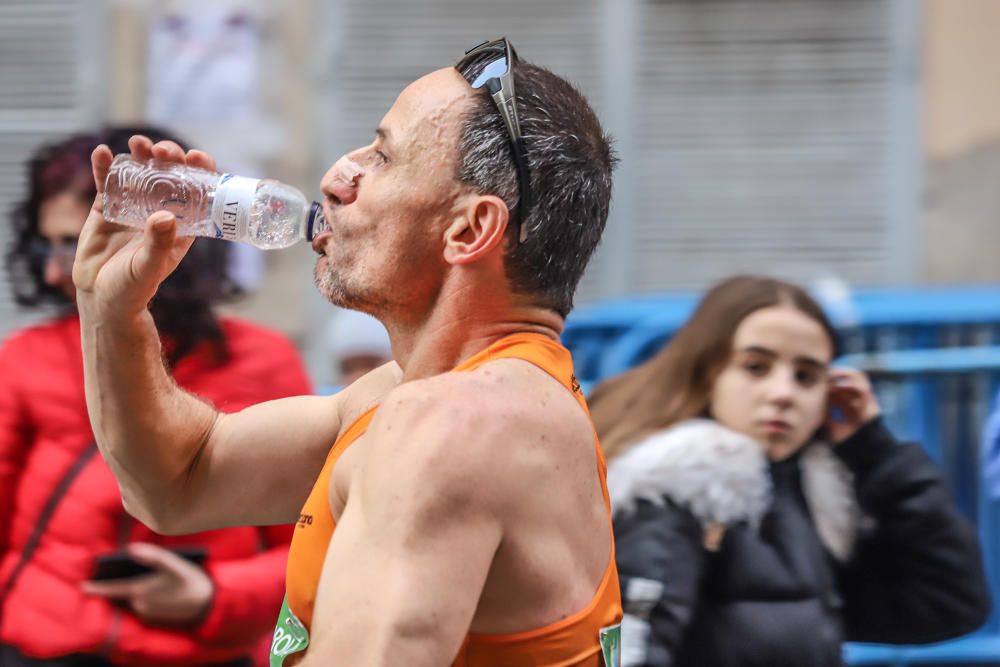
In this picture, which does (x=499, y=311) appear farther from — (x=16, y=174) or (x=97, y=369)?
A: (x=16, y=174)

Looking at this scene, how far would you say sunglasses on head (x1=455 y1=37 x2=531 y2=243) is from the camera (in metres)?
2.18

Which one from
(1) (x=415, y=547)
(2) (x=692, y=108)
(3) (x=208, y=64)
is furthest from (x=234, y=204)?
(2) (x=692, y=108)

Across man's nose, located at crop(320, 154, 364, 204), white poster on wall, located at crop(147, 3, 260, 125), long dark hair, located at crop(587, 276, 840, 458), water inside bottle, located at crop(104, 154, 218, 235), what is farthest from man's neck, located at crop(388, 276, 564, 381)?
white poster on wall, located at crop(147, 3, 260, 125)

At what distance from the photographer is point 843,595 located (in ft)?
12.4

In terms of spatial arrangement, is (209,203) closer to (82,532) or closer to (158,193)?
(158,193)

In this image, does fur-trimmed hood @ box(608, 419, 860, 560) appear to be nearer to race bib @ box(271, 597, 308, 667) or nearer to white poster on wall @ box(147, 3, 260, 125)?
race bib @ box(271, 597, 308, 667)

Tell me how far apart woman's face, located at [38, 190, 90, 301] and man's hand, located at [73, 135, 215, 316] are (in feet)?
3.61

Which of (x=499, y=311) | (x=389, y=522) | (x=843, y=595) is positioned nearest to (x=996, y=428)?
(x=843, y=595)

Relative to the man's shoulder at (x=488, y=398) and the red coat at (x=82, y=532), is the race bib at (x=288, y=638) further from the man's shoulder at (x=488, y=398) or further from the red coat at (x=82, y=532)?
the red coat at (x=82, y=532)

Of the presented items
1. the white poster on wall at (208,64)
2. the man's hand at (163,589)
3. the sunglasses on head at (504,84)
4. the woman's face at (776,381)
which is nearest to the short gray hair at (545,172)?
the sunglasses on head at (504,84)

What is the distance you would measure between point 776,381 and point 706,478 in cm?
36

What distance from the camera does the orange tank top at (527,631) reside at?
2.04 metres

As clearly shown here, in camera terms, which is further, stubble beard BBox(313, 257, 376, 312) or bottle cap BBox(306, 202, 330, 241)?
bottle cap BBox(306, 202, 330, 241)

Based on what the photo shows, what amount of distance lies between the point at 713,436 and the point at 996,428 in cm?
95
